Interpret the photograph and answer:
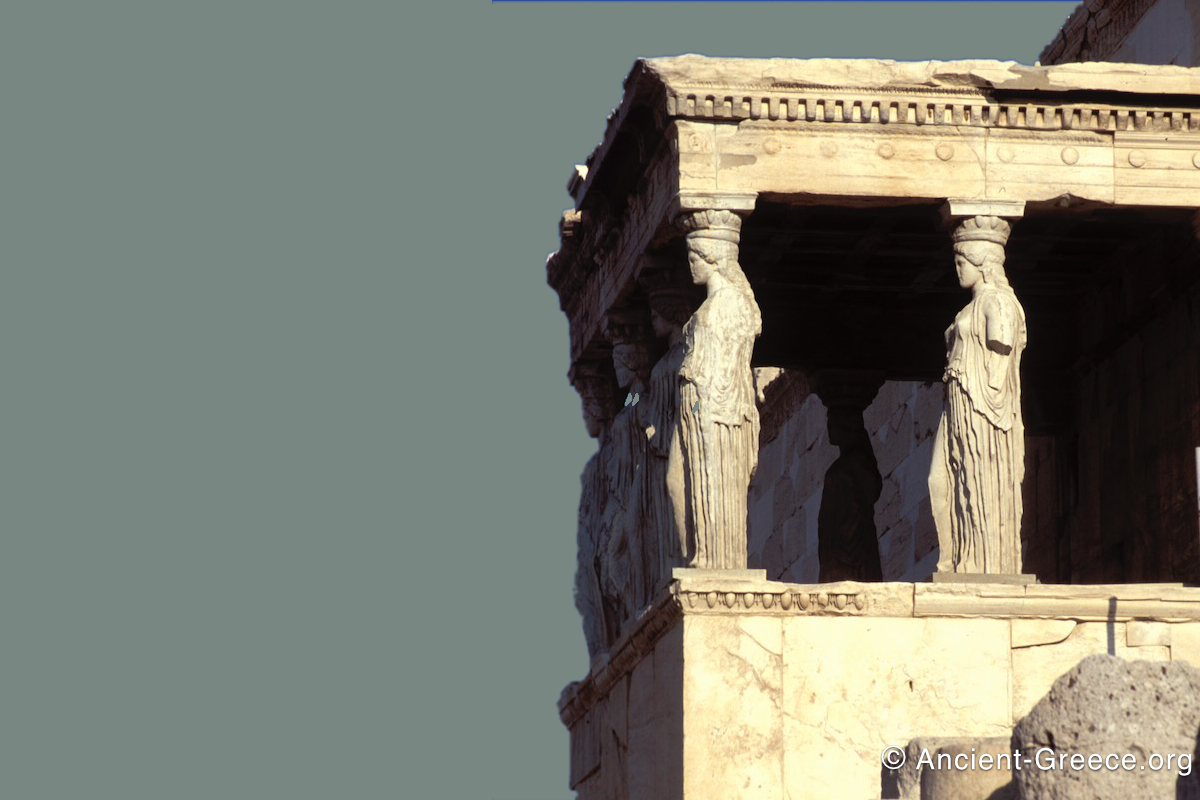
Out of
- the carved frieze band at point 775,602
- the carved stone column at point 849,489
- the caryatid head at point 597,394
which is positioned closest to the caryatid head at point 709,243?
the carved frieze band at point 775,602

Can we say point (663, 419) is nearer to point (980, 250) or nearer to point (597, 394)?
point (980, 250)

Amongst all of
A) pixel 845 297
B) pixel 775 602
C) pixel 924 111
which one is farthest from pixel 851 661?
pixel 845 297

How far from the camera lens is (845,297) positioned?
16.9 m

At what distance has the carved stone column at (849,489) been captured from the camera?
666 inches

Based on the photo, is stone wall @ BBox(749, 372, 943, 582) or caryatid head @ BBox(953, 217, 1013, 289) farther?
stone wall @ BBox(749, 372, 943, 582)

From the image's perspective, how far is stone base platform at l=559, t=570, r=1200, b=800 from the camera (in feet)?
41.9

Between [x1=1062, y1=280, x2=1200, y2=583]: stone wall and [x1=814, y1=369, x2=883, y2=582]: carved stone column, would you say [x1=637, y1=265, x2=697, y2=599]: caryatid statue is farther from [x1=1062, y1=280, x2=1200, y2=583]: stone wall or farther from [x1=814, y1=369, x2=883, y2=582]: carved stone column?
[x1=1062, y1=280, x2=1200, y2=583]: stone wall

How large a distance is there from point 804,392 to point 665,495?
8.37m

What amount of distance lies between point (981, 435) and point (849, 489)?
363 centimetres

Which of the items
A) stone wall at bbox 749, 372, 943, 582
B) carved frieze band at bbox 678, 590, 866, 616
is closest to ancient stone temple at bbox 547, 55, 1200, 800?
carved frieze band at bbox 678, 590, 866, 616

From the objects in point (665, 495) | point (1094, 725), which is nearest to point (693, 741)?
point (665, 495)

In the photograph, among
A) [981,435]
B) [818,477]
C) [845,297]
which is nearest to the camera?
[981,435]

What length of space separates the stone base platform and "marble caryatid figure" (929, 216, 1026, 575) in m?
0.28

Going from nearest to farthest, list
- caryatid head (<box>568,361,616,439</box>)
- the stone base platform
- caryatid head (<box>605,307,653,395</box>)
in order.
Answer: the stone base platform, caryatid head (<box>605,307,653,395</box>), caryatid head (<box>568,361,616,439</box>)
